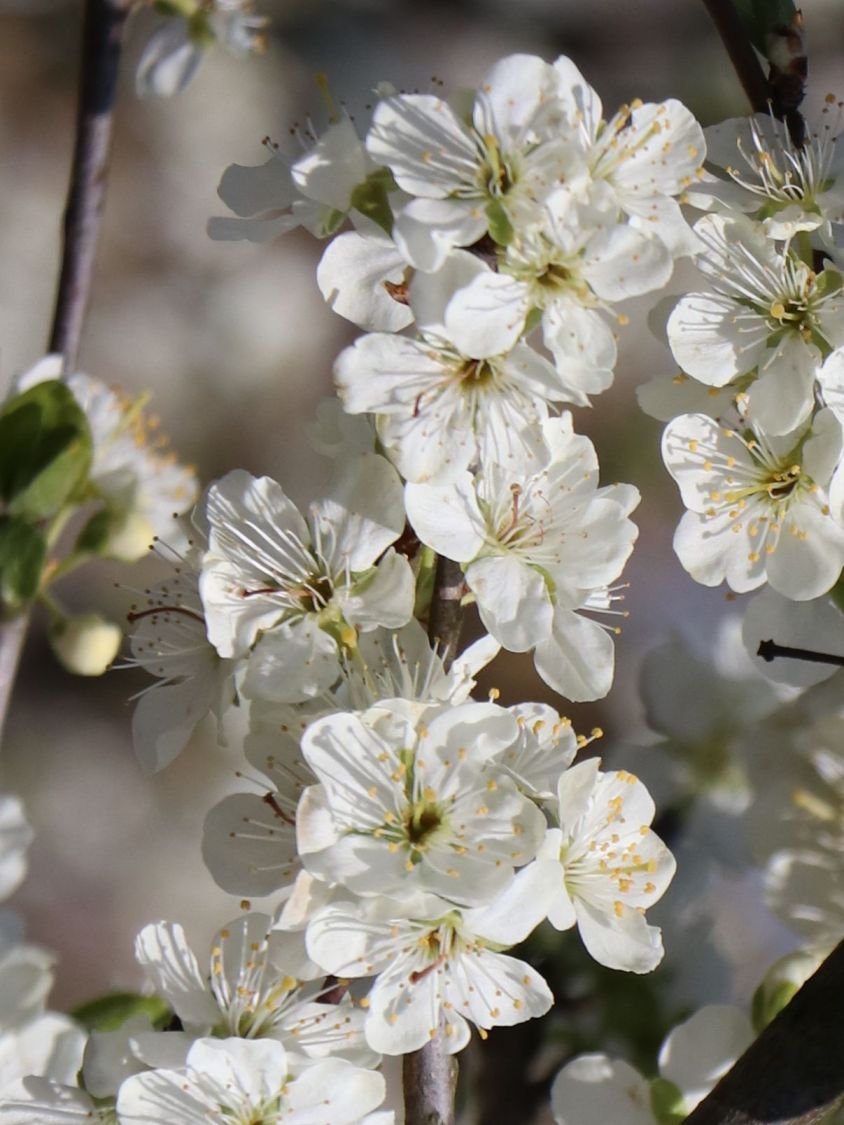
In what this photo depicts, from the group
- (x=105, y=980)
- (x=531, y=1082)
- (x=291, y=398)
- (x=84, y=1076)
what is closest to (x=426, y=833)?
(x=84, y=1076)

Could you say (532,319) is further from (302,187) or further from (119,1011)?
(119,1011)

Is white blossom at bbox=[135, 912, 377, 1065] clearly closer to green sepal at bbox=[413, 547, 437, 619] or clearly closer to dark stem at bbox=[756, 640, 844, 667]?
green sepal at bbox=[413, 547, 437, 619]

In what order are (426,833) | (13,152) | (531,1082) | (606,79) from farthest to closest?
(606,79) < (13,152) < (531,1082) < (426,833)

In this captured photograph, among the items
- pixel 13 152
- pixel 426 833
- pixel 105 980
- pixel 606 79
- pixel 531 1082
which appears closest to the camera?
pixel 426 833

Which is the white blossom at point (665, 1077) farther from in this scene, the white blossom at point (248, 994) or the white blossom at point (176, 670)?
the white blossom at point (176, 670)

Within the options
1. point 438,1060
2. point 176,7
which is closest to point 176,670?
point 438,1060

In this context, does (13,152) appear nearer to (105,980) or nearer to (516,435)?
(105,980)

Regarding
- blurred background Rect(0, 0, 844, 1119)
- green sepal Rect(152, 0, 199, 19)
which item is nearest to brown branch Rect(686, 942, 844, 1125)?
green sepal Rect(152, 0, 199, 19)
